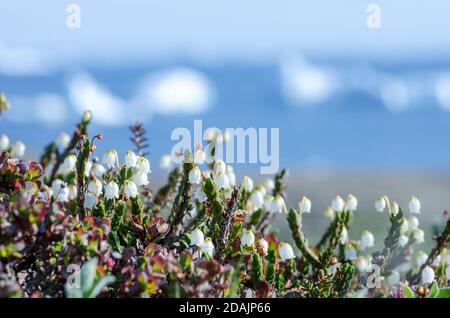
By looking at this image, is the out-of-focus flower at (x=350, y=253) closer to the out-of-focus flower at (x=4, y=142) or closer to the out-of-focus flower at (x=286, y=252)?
the out-of-focus flower at (x=286, y=252)

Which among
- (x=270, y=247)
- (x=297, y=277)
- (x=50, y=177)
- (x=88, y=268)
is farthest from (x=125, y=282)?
(x=50, y=177)

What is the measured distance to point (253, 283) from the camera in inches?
124

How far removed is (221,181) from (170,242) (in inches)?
12.9

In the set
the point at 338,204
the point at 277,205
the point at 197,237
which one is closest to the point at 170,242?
the point at 197,237

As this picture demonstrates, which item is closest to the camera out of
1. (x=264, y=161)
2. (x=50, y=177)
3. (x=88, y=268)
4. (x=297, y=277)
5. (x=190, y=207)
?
(x=88, y=268)

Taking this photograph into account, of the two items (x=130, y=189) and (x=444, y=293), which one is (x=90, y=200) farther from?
(x=444, y=293)

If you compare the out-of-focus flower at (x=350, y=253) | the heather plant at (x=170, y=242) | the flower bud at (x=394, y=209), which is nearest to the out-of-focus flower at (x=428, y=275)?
the heather plant at (x=170, y=242)

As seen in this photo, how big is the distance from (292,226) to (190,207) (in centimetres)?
49

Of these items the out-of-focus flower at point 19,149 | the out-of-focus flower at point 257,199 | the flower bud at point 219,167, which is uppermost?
the out-of-focus flower at point 19,149

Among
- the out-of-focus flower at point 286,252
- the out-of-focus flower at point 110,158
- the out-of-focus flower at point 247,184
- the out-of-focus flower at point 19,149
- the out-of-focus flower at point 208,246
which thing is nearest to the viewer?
the out-of-focus flower at point 208,246

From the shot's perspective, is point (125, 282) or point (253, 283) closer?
point (125, 282)

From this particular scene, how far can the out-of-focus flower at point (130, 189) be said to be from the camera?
3.36 meters

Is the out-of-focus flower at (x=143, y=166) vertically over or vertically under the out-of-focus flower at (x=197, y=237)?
over
